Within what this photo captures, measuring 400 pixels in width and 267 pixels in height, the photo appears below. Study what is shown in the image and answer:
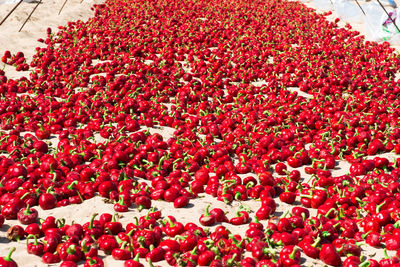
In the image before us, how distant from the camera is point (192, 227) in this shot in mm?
4336

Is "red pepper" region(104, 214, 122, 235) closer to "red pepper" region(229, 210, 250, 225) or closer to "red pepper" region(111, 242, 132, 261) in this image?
"red pepper" region(111, 242, 132, 261)

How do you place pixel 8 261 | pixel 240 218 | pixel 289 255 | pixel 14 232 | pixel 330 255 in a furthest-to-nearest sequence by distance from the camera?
1. pixel 240 218
2. pixel 14 232
3. pixel 330 255
4. pixel 289 255
5. pixel 8 261

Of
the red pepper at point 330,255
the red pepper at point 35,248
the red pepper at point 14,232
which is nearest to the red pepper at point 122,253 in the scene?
the red pepper at point 35,248

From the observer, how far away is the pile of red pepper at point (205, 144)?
13.7ft

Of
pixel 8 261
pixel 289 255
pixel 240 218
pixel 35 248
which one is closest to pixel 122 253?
pixel 35 248

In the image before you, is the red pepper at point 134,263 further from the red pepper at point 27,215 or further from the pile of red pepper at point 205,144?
the red pepper at point 27,215

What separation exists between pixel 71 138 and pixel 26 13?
9004mm

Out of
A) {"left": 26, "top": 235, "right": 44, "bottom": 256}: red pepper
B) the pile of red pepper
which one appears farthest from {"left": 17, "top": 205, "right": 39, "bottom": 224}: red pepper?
{"left": 26, "top": 235, "right": 44, "bottom": 256}: red pepper

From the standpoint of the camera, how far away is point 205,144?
649 centimetres

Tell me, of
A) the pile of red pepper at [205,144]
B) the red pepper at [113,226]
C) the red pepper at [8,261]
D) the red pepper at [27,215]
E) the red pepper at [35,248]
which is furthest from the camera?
the red pepper at [27,215]

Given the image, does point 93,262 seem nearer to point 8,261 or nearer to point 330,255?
point 8,261

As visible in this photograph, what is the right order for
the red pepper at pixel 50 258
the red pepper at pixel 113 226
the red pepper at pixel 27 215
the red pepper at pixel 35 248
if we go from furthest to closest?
the red pepper at pixel 27 215, the red pepper at pixel 113 226, the red pepper at pixel 35 248, the red pepper at pixel 50 258

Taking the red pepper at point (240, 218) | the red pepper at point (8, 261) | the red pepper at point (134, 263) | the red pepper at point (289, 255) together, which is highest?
the red pepper at point (289, 255)

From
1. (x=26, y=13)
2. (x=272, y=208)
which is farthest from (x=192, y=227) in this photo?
(x=26, y=13)
